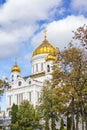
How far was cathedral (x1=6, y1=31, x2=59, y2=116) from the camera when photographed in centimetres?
6950

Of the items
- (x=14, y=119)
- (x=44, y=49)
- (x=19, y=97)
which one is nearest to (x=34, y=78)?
(x=19, y=97)

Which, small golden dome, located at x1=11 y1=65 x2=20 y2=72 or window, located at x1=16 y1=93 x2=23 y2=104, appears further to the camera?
small golden dome, located at x1=11 y1=65 x2=20 y2=72

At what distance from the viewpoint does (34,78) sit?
75812 millimetres

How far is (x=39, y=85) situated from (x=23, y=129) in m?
20.9

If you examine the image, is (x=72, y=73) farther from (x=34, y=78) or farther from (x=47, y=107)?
(x=34, y=78)

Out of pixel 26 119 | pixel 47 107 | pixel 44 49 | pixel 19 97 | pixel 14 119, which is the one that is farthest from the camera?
pixel 44 49

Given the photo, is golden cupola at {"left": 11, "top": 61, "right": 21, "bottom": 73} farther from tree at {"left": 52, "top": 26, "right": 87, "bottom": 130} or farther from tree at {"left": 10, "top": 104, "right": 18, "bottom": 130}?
tree at {"left": 52, "top": 26, "right": 87, "bottom": 130}

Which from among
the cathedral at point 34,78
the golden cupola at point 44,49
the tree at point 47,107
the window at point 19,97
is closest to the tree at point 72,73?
the tree at point 47,107

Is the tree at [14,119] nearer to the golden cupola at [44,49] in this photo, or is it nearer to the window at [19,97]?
the window at [19,97]

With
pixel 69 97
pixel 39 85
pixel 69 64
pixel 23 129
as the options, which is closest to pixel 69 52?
pixel 69 64

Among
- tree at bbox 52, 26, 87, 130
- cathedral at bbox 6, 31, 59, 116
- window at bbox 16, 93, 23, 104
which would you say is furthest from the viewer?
window at bbox 16, 93, 23, 104

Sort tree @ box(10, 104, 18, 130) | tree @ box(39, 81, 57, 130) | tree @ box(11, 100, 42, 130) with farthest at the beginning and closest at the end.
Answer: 1. tree @ box(10, 104, 18, 130)
2. tree @ box(11, 100, 42, 130)
3. tree @ box(39, 81, 57, 130)

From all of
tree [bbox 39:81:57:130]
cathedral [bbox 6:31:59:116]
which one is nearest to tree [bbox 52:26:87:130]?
tree [bbox 39:81:57:130]

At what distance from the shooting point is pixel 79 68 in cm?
3142
